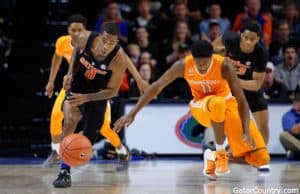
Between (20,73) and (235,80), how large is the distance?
536cm

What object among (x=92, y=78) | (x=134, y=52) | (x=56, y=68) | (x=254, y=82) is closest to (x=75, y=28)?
(x=56, y=68)

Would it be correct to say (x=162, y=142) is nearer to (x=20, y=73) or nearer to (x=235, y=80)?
(x=20, y=73)

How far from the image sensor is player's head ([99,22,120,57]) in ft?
22.3

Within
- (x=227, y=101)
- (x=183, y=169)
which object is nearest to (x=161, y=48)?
(x=183, y=169)

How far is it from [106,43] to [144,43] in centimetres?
446

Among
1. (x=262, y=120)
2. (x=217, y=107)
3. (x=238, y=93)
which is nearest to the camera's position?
(x=238, y=93)

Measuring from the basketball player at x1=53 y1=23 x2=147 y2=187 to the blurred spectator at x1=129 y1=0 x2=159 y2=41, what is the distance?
15.5 feet

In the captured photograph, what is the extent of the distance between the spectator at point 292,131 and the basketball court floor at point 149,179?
63 cm

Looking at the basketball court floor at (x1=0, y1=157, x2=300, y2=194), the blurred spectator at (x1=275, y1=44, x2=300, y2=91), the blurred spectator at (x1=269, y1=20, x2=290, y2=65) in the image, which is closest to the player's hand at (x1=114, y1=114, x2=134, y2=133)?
the basketball court floor at (x1=0, y1=157, x2=300, y2=194)

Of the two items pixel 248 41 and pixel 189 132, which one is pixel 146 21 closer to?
pixel 189 132

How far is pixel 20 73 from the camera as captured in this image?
36.8 ft

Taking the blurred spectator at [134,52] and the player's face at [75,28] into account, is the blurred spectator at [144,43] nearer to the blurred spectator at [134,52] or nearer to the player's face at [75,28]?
the blurred spectator at [134,52]

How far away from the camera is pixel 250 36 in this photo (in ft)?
25.3

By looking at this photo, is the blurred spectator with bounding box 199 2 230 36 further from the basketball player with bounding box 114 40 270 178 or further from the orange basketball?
the orange basketball
